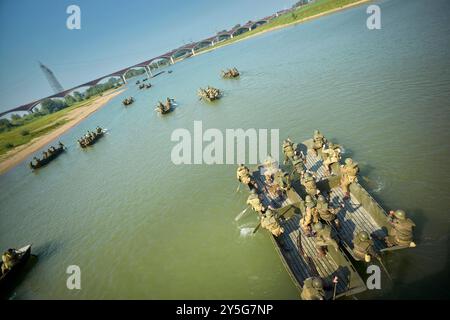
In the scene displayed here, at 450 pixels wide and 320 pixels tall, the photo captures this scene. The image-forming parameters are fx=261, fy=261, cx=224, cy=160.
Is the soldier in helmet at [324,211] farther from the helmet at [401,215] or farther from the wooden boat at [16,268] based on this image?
the wooden boat at [16,268]

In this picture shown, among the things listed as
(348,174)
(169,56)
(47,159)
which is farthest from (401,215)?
(169,56)

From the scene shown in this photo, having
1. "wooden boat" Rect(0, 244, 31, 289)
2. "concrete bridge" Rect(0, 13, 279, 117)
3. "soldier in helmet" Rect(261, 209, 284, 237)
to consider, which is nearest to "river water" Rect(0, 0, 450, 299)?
"wooden boat" Rect(0, 244, 31, 289)

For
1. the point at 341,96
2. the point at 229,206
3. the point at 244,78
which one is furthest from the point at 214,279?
the point at 244,78

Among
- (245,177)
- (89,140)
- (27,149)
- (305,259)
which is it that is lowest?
(27,149)

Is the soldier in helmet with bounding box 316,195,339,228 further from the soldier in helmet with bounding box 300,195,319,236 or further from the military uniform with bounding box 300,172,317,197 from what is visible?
the military uniform with bounding box 300,172,317,197

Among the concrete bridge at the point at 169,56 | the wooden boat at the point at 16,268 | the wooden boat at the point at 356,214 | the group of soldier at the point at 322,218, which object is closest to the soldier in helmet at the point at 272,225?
the group of soldier at the point at 322,218

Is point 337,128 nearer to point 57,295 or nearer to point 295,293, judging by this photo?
point 295,293

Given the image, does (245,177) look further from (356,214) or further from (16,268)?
(16,268)
